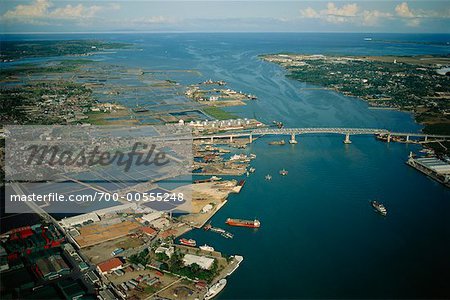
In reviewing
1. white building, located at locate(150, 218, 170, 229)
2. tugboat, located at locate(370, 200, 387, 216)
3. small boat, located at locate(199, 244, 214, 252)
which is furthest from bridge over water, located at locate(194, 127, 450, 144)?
small boat, located at locate(199, 244, 214, 252)

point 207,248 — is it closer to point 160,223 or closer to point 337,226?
point 160,223

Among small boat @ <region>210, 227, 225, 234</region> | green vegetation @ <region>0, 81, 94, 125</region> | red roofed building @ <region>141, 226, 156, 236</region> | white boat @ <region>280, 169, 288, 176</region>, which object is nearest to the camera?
red roofed building @ <region>141, 226, 156, 236</region>

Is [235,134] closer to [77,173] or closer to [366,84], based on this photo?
[77,173]

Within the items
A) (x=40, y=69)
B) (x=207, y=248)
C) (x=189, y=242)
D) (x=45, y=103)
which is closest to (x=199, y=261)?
(x=207, y=248)

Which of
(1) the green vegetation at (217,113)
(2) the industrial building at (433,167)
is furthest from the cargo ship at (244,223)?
(1) the green vegetation at (217,113)

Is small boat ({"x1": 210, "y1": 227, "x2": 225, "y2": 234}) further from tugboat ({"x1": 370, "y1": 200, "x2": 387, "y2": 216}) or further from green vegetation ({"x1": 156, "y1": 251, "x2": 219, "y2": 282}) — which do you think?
tugboat ({"x1": 370, "y1": 200, "x2": 387, "y2": 216})

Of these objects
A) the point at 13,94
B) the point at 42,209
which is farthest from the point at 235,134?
the point at 13,94
